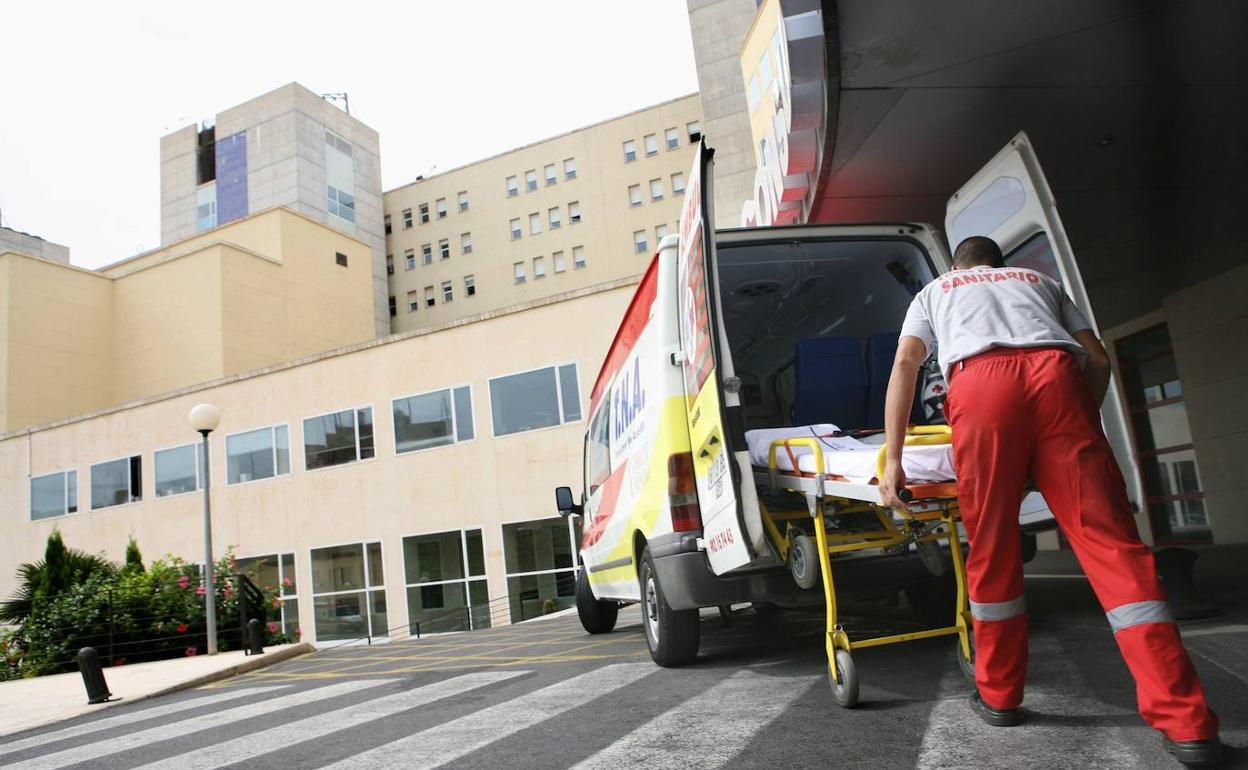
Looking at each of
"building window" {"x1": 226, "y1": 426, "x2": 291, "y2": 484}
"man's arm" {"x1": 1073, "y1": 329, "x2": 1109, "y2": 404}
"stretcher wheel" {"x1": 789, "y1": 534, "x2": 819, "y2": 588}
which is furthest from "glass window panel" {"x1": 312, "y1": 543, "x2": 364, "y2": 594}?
"man's arm" {"x1": 1073, "y1": 329, "x2": 1109, "y2": 404}

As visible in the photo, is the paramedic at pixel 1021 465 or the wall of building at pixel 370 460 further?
Answer: the wall of building at pixel 370 460

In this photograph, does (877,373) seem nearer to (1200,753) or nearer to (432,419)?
(1200,753)

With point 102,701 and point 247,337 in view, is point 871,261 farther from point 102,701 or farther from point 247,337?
point 247,337

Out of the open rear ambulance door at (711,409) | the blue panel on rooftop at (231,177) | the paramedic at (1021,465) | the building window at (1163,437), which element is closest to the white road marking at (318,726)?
the open rear ambulance door at (711,409)

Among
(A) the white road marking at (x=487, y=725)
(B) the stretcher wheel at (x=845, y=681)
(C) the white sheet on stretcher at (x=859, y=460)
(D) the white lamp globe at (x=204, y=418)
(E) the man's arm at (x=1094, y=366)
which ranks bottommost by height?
(A) the white road marking at (x=487, y=725)

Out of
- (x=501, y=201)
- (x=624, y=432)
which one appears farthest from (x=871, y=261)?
(x=501, y=201)

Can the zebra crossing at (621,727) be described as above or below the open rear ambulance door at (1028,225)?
below

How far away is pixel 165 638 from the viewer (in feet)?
45.6

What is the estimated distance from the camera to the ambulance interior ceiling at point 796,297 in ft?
20.6

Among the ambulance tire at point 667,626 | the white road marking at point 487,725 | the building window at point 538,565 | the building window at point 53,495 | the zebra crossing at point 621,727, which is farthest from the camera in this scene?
the building window at point 53,495

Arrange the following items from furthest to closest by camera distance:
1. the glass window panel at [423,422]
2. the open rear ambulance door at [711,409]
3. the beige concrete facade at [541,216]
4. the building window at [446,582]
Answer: the beige concrete facade at [541,216] → the glass window panel at [423,422] → the building window at [446,582] → the open rear ambulance door at [711,409]

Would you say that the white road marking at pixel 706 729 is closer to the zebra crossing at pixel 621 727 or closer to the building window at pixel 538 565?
the zebra crossing at pixel 621 727

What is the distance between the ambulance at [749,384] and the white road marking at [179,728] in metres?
2.38

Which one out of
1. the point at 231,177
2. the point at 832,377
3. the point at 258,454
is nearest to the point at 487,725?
the point at 832,377
